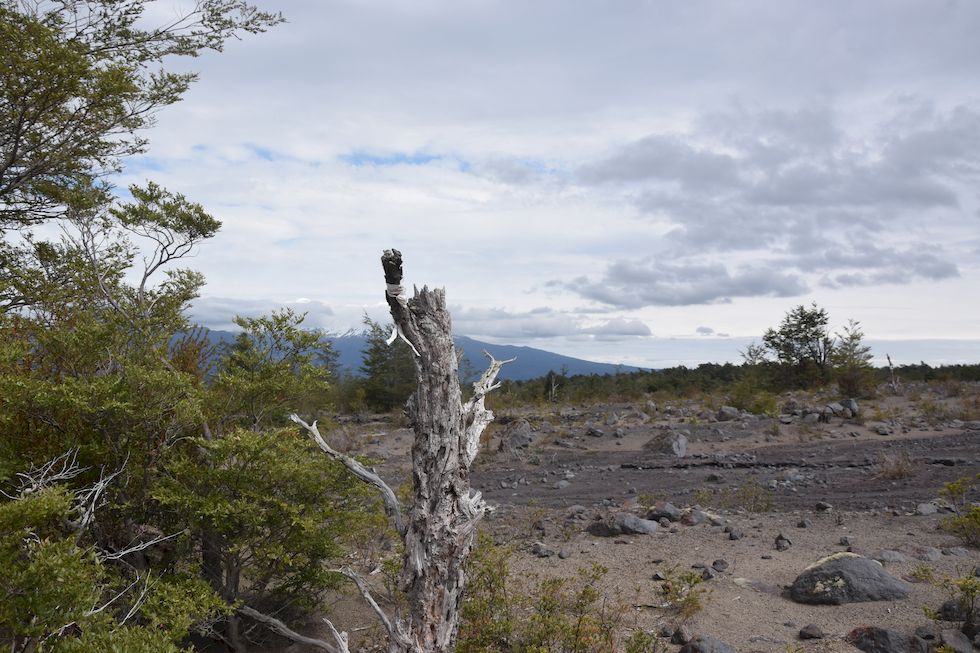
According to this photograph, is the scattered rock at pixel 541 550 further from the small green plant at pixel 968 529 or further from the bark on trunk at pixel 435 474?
the small green plant at pixel 968 529

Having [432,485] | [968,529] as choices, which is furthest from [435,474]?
[968,529]

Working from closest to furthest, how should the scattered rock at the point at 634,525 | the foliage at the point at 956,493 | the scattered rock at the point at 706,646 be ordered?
1. the scattered rock at the point at 706,646
2. the foliage at the point at 956,493
3. the scattered rock at the point at 634,525

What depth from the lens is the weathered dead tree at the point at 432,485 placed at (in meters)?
4.62

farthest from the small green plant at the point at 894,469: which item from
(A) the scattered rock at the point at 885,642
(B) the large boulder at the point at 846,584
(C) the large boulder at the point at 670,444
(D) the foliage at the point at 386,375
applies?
(D) the foliage at the point at 386,375

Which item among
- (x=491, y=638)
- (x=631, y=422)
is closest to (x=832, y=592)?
(x=491, y=638)

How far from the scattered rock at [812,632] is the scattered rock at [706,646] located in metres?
0.73

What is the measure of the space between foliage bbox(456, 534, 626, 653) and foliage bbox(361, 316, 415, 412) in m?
21.7

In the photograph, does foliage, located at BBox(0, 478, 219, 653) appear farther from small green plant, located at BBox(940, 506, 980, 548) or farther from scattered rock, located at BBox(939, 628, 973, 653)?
small green plant, located at BBox(940, 506, 980, 548)

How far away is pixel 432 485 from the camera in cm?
477

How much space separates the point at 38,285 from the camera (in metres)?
8.36

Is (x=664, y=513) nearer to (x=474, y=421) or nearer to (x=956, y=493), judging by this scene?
(x=956, y=493)

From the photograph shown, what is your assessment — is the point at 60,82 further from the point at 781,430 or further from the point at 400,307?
the point at 781,430

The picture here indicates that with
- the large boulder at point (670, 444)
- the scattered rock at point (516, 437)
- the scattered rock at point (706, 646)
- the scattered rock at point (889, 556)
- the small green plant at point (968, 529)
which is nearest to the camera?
the scattered rock at point (706, 646)

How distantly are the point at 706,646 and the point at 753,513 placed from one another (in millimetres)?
5357
